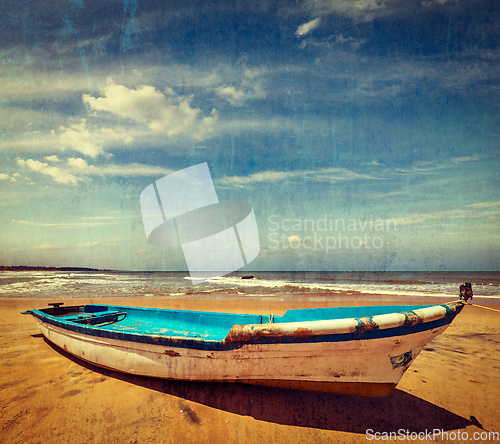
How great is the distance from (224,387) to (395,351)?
2458mm

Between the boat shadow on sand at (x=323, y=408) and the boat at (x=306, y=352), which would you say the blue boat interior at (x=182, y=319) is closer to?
the boat at (x=306, y=352)

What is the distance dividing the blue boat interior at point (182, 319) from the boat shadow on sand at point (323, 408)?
85 centimetres

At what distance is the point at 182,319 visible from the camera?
606 cm

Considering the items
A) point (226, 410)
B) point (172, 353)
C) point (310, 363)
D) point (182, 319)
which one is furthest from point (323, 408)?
point (182, 319)

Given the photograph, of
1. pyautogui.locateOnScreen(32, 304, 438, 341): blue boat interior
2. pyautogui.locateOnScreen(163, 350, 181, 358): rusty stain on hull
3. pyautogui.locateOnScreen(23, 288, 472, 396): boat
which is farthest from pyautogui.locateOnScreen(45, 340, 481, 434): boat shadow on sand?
pyautogui.locateOnScreen(32, 304, 438, 341): blue boat interior

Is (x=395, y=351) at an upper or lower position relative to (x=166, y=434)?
upper

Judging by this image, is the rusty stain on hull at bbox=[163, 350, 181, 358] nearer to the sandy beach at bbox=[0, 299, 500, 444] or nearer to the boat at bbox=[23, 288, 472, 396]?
the boat at bbox=[23, 288, 472, 396]

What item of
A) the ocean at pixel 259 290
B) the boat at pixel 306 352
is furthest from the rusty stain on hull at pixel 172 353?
the ocean at pixel 259 290

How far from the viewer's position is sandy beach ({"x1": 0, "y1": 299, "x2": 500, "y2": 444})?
9.84 feet

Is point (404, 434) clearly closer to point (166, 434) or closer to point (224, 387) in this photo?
point (224, 387)

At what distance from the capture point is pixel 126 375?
4406 mm

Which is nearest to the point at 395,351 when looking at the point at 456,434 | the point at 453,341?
the point at 456,434

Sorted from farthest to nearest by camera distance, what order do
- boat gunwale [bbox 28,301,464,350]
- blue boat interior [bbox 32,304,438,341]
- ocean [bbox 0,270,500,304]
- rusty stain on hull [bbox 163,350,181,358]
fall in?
ocean [bbox 0,270,500,304]
blue boat interior [bbox 32,304,438,341]
rusty stain on hull [bbox 163,350,181,358]
boat gunwale [bbox 28,301,464,350]

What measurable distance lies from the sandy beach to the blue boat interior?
0.87m
